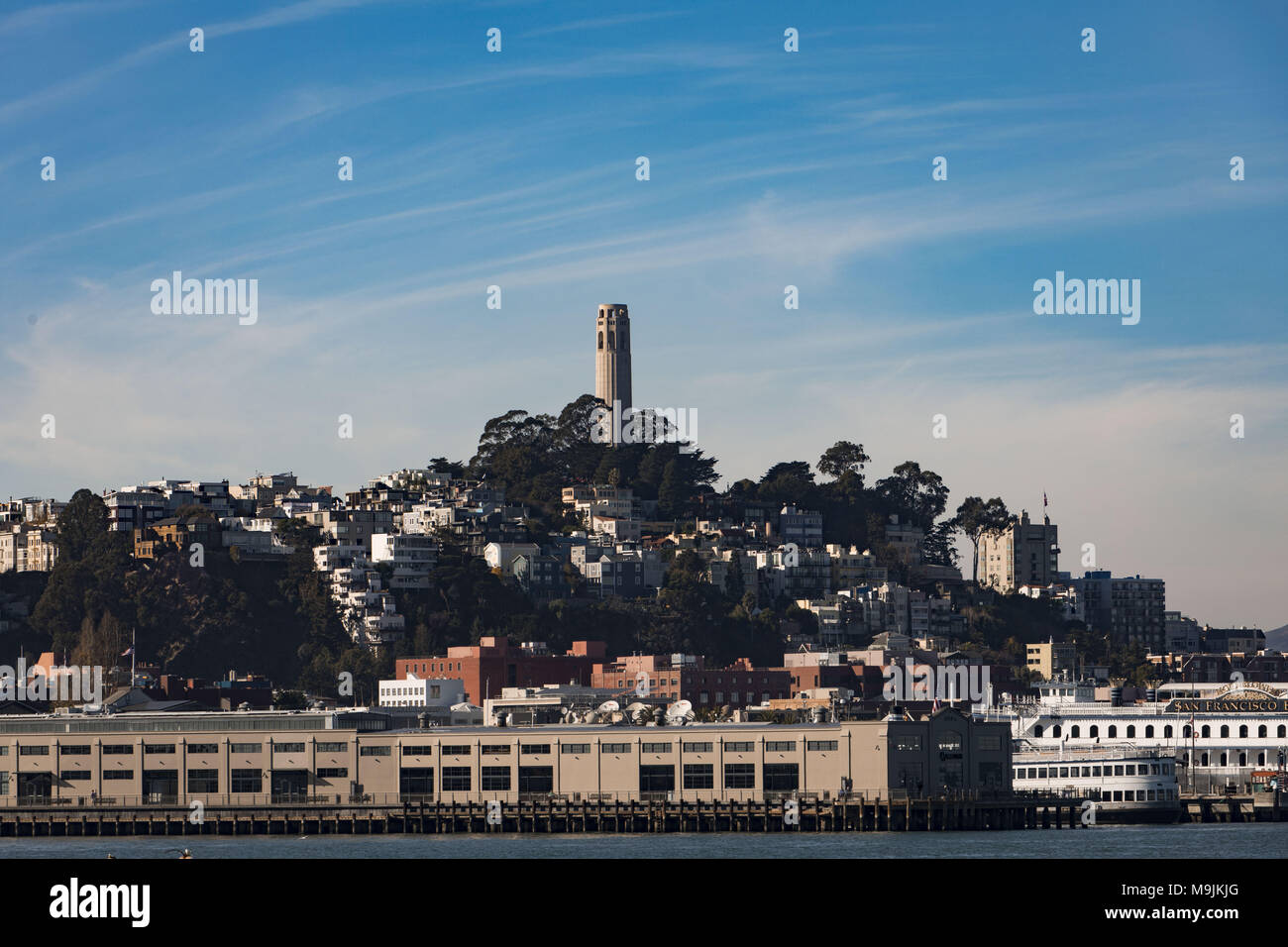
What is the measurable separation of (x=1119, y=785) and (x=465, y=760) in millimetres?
30728

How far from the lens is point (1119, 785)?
10356 centimetres

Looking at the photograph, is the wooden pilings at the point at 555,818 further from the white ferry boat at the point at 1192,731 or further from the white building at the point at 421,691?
the white building at the point at 421,691

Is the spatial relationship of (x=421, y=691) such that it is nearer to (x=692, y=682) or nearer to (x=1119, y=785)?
(x=692, y=682)

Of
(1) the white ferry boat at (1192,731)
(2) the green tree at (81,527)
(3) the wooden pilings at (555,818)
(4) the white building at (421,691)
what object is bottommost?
(3) the wooden pilings at (555,818)

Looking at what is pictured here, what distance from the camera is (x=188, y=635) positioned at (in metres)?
182

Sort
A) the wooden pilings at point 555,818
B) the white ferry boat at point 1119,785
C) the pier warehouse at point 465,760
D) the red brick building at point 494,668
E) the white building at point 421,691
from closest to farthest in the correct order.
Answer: the wooden pilings at point 555,818 → the pier warehouse at point 465,760 → the white ferry boat at point 1119,785 → the white building at point 421,691 → the red brick building at point 494,668

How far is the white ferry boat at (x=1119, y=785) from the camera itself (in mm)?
102438

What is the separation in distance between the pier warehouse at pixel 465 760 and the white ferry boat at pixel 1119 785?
24.3 ft

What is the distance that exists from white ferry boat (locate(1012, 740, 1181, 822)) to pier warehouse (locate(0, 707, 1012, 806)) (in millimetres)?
7398

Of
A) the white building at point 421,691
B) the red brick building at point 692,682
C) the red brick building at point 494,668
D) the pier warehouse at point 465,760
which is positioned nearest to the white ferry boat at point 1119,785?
the pier warehouse at point 465,760

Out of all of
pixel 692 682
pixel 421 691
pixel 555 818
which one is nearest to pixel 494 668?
pixel 421 691

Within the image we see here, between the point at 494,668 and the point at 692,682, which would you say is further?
the point at 692,682
